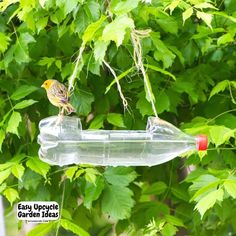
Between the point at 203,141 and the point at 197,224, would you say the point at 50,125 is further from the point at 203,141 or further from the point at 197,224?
the point at 197,224

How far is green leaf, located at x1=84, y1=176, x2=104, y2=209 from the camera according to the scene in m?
1.19

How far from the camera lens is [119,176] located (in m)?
1.22

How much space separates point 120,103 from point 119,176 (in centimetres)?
20

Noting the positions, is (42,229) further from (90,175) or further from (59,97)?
(59,97)

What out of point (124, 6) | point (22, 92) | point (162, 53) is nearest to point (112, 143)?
point (124, 6)

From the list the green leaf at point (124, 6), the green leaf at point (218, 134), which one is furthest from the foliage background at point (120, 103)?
the green leaf at point (124, 6)

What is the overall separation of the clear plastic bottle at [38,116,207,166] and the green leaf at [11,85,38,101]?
34cm

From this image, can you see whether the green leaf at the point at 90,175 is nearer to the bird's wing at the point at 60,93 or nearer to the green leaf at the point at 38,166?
the green leaf at the point at 38,166

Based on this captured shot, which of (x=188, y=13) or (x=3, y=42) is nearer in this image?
(x=188, y=13)

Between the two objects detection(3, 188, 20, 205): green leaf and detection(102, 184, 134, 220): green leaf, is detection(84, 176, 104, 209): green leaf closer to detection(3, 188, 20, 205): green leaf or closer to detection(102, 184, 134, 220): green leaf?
detection(102, 184, 134, 220): green leaf

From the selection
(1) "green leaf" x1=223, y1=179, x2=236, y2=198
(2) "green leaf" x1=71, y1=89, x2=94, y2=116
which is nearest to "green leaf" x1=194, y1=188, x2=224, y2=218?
(1) "green leaf" x1=223, y1=179, x2=236, y2=198

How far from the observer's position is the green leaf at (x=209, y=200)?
0.91 m

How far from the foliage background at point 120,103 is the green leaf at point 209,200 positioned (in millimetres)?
60

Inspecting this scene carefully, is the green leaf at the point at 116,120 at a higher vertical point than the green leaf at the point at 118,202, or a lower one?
higher
